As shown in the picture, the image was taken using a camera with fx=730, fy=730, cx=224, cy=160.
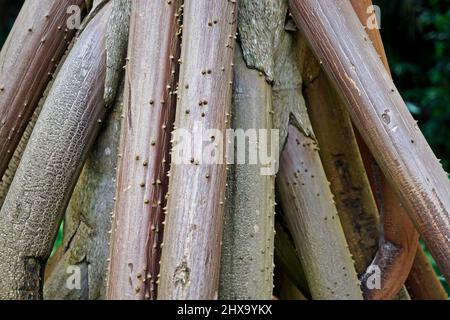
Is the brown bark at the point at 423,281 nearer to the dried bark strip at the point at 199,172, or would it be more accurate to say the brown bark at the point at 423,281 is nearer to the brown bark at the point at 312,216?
the brown bark at the point at 312,216

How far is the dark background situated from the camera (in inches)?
184

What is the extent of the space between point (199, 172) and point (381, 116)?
46 cm

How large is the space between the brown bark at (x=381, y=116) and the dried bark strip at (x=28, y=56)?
1.96 feet

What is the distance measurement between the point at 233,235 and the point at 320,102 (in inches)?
22.7

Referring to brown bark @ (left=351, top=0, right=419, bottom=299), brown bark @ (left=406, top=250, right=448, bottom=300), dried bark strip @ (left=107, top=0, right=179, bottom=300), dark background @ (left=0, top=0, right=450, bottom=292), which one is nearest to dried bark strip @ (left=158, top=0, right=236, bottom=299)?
dried bark strip @ (left=107, top=0, right=179, bottom=300)

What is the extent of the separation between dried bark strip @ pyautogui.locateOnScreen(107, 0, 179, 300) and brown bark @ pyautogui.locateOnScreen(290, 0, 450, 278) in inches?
14.1

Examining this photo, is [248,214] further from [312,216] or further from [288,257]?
[288,257]

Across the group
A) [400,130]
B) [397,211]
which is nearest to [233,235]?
[400,130]

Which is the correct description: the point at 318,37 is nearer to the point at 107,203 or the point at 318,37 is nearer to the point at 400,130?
the point at 400,130

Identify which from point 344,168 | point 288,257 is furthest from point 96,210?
point 344,168

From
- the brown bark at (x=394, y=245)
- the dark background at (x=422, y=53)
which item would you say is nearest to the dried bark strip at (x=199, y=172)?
the brown bark at (x=394, y=245)

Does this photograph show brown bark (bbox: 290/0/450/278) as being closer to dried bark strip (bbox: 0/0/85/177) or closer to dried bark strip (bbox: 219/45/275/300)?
dried bark strip (bbox: 219/45/275/300)
